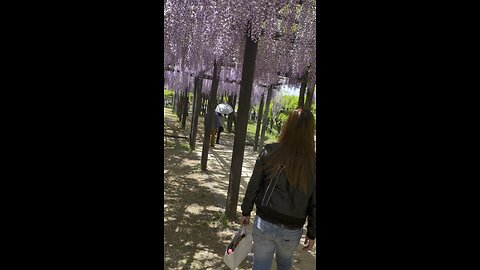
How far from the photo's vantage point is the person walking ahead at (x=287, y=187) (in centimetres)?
206

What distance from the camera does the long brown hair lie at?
2.05 m

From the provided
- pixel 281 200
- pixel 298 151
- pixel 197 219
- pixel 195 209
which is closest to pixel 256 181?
A: pixel 281 200

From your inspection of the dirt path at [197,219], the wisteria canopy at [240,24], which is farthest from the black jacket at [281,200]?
the wisteria canopy at [240,24]

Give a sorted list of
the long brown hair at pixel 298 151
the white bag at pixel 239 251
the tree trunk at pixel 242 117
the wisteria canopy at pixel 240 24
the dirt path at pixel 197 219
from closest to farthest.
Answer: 1. the long brown hair at pixel 298 151
2. the white bag at pixel 239 251
3. the dirt path at pixel 197 219
4. the wisteria canopy at pixel 240 24
5. the tree trunk at pixel 242 117

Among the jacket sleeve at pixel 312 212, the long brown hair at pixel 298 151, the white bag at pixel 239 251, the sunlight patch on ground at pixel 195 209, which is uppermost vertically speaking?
the long brown hair at pixel 298 151

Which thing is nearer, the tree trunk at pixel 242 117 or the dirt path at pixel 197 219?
the dirt path at pixel 197 219

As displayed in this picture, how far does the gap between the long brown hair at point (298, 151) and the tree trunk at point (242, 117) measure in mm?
2537

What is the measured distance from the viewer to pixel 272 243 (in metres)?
2.21

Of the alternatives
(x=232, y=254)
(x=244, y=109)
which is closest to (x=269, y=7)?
(x=244, y=109)

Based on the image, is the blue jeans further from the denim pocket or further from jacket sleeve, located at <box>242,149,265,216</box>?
jacket sleeve, located at <box>242,149,265,216</box>

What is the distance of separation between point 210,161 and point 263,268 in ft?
23.7

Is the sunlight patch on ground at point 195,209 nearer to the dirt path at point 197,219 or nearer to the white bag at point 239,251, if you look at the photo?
the dirt path at point 197,219

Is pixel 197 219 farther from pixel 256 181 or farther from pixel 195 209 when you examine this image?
pixel 256 181

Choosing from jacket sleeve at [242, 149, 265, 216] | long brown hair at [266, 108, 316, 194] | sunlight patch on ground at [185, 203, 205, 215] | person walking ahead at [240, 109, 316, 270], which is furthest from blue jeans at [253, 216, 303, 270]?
sunlight patch on ground at [185, 203, 205, 215]
